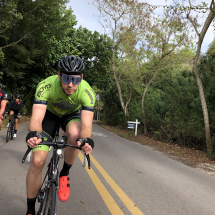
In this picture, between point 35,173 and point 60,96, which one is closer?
point 35,173

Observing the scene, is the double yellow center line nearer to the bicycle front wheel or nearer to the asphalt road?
the asphalt road

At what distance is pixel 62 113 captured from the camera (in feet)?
10.3

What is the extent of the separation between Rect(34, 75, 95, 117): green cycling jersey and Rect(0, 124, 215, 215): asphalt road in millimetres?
1623

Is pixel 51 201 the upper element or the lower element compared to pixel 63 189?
upper

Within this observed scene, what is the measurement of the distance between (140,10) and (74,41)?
7603 millimetres

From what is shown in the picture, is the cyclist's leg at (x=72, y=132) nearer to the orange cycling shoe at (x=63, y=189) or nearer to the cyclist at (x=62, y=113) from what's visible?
the cyclist at (x=62, y=113)

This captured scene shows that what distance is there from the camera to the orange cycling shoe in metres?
2.84

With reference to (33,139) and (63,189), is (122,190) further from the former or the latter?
(33,139)

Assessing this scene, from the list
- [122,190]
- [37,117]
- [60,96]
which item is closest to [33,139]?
[37,117]

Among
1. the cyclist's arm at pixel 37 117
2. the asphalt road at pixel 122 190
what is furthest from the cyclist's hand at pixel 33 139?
the asphalt road at pixel 122 190

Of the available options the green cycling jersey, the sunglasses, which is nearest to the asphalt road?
the green cycling jersey

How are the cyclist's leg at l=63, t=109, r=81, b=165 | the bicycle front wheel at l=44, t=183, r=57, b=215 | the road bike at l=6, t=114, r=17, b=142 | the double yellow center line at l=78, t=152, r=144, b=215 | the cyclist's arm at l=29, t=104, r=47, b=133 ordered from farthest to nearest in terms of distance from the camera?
the road bike at l=6, t=114, r=17, b=142 < the double yellow center line at l=78, t=152, r=144, b=215 < the cyclist's leg at l=63, t=109, r=81, b=165 < the cyclist's arm at l=29, t=104, r=47, b=133 < the bicycle front wheel at l=44, t=183, r=57, b=215

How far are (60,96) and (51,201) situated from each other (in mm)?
1278

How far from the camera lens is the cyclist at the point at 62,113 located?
254cm
